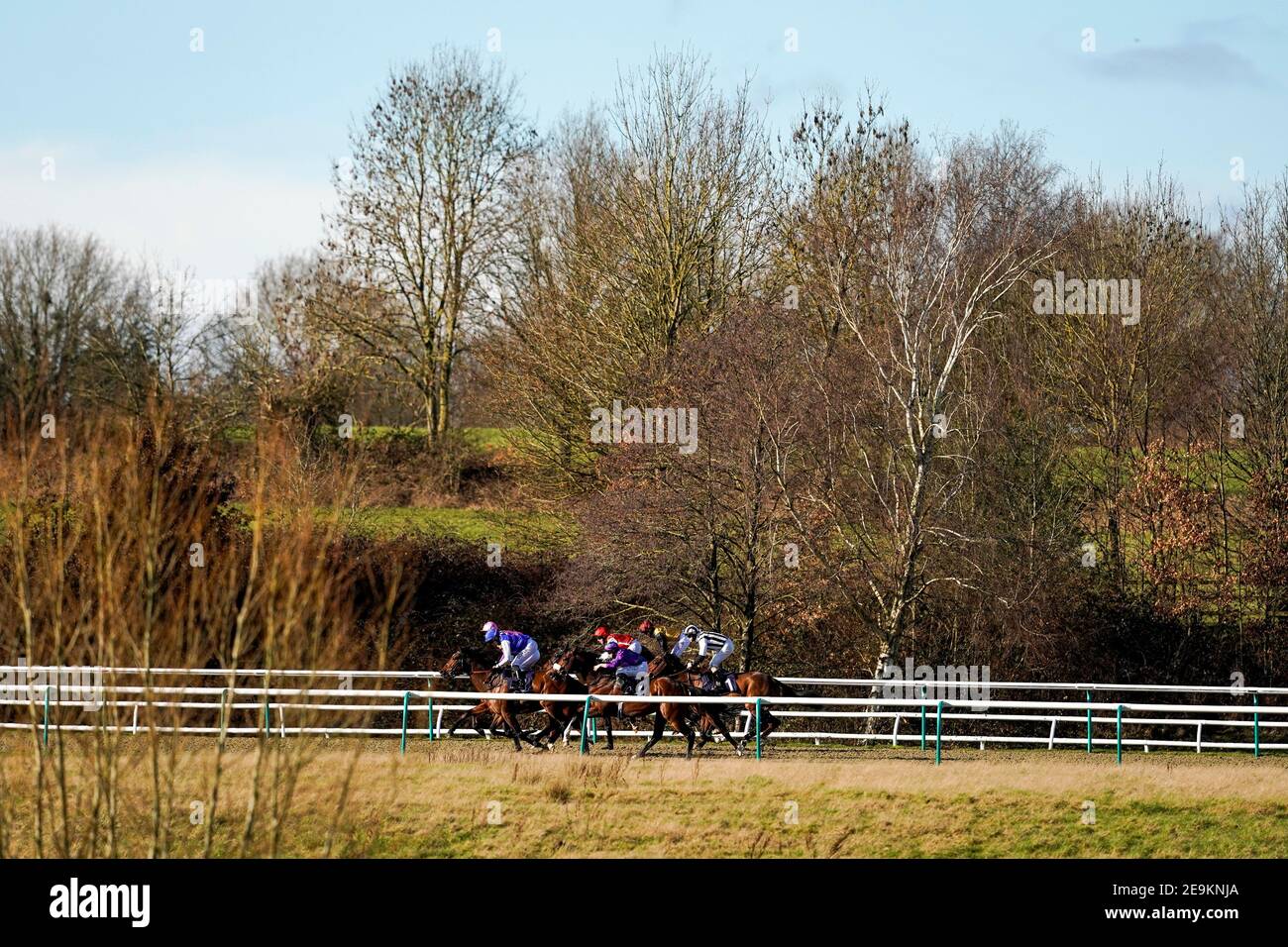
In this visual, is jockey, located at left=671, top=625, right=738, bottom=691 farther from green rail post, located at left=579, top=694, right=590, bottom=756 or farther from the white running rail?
green rail post, located at left=579, top=694, right=590, bottom=756

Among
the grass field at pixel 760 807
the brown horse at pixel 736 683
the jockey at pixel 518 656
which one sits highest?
the jockey at pixel 518 656

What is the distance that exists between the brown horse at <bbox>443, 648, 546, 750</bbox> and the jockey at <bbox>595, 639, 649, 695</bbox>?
1366mm

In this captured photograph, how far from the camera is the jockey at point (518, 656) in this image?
22.6 meters

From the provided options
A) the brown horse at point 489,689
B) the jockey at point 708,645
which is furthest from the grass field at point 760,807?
the jockey at point 708,645

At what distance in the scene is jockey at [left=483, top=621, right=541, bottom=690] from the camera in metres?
22.6

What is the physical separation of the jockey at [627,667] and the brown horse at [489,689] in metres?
1.37

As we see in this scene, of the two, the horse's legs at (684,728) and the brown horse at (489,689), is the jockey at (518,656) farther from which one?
the horse's legs at (684,728)

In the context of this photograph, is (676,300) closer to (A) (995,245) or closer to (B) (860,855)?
(A) (995,245)

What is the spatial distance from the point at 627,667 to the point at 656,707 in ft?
2.83

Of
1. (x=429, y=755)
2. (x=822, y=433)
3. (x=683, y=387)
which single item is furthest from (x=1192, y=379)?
(x=429, y=755)

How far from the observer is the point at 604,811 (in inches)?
730

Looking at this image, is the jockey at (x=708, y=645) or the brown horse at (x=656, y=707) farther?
the jockey at (x=708, y=645)
